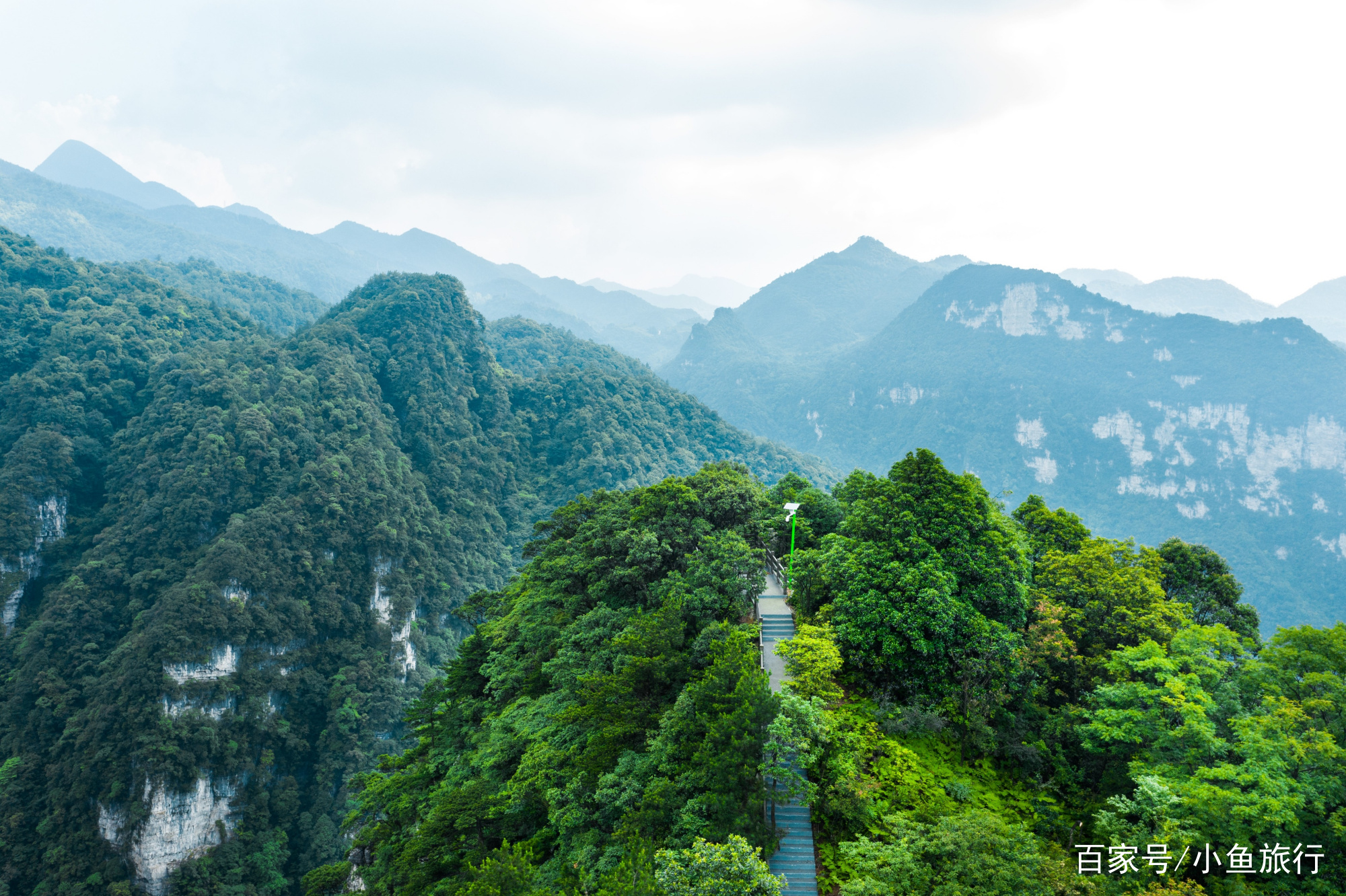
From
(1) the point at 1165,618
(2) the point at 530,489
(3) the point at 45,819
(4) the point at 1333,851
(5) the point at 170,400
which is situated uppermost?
(5) the point at 170,400

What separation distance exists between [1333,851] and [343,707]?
6726 centimetres

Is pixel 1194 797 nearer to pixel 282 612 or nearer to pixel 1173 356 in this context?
pixel 282 612

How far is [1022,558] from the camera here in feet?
72.2

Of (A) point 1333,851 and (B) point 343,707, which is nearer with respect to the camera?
(A) point 1333,851

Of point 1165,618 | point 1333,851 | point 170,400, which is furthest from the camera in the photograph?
point 170,400

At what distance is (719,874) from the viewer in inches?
431

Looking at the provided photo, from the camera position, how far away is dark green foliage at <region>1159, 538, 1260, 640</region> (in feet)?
77.4

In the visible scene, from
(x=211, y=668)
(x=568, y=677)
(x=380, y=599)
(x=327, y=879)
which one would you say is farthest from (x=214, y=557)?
(x=568, y=677)

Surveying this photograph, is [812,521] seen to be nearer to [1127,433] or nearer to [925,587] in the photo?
[925,587]

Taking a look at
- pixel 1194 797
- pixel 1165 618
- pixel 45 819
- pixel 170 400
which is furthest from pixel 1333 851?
pixel 170 400

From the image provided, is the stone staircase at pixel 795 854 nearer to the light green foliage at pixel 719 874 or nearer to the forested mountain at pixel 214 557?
the light green foliage at pixel 719 874

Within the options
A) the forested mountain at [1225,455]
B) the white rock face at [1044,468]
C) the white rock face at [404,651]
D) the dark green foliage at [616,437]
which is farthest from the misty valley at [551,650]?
the white rock face at [1044,468]

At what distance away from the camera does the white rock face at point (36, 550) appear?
191 ft

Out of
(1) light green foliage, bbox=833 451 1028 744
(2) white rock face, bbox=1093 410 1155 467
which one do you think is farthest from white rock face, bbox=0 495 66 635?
(2) white rock face, bbox=1093 410 1155 467
